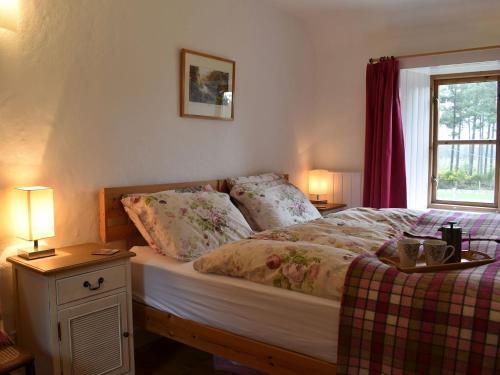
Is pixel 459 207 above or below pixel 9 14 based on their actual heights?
below

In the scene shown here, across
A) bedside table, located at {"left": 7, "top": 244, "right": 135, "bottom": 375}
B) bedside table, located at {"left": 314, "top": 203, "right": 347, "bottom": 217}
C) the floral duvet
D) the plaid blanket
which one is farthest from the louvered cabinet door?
→ bedside table, located at {"left": 314, "top": 203, "right": 347, "bottom": 217}

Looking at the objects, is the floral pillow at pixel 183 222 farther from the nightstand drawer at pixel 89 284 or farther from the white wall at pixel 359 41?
the white wall at pixel 359 41

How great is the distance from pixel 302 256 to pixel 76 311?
0.98 metres

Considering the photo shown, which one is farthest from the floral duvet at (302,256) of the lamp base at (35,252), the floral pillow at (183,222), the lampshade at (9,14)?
the lampshade at (9,14)

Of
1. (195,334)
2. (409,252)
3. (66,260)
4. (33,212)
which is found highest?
(33,212)

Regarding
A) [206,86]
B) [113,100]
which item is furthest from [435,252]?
[206,86]

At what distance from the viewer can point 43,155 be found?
216 centimetres

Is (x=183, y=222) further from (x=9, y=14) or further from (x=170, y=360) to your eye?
(x=9, y=14)

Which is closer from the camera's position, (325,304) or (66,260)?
(325,304)

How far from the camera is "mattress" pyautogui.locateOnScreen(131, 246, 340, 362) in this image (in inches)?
65.5

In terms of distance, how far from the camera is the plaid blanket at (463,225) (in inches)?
90.0

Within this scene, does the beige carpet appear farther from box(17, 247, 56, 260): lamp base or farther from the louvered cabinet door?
box(17, 247, 56, 260): lamp base

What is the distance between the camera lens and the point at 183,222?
2365mm

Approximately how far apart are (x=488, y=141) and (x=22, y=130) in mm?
3637
